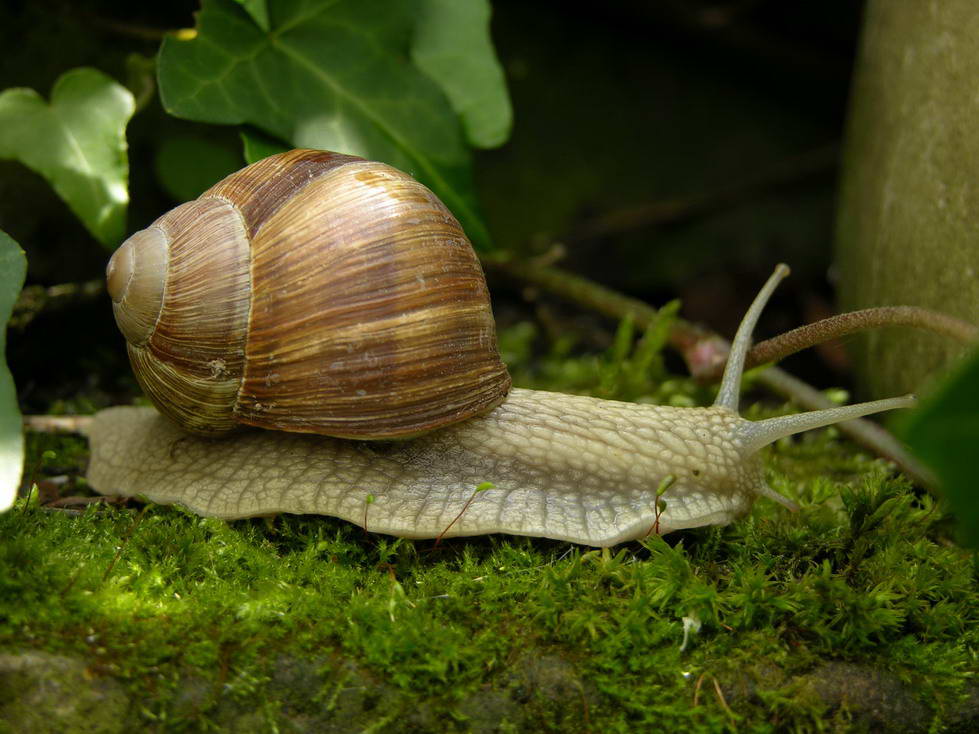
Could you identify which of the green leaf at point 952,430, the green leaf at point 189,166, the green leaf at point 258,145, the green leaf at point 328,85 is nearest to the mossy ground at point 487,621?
the green leaf at point 952,430

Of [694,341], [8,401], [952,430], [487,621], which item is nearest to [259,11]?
[8,401]

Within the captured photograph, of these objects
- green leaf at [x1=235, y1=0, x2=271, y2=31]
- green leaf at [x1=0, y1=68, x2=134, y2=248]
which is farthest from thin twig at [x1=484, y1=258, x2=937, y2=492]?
green leaf at [x1=0, y1=68, x2=134, y2=248]

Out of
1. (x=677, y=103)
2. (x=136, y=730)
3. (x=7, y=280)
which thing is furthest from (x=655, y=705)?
(x=677, y=103)

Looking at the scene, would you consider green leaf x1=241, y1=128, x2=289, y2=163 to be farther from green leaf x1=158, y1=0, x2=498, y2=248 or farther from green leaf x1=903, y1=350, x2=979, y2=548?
green leaf x1=903, y1=350, x2=979, y2=548

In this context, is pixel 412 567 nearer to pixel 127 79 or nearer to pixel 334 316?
pixel 334 316

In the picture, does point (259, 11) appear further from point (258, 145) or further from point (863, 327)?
point (863, 327)
